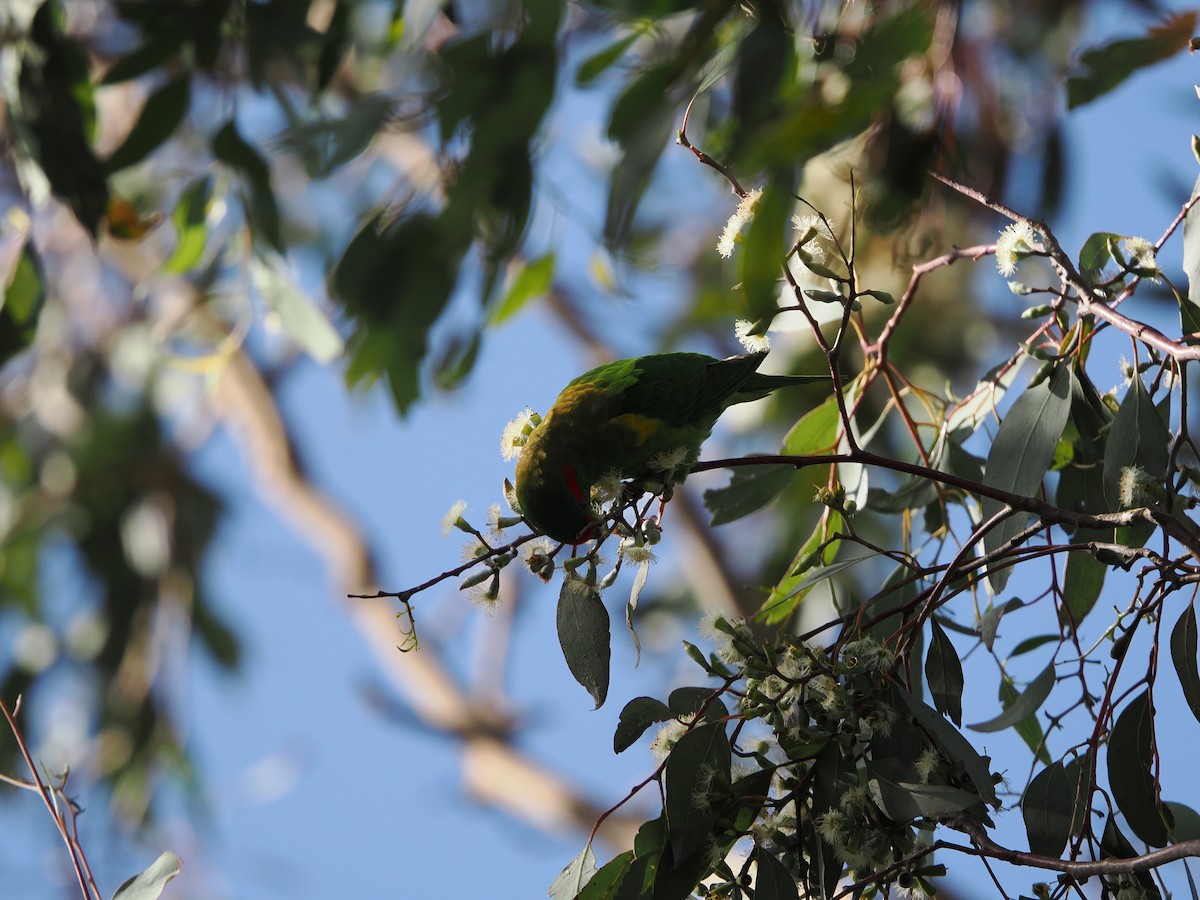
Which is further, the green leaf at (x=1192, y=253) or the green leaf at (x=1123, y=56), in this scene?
the green leaf at (x=1123, y=56)

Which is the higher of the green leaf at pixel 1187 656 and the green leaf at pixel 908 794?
the green leaf at pixel 1187 656

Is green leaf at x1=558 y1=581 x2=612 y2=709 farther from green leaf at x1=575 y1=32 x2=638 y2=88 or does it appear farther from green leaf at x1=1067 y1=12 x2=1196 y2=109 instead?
green leaf at x1=1067 y1=12 x2=1196 y2=109

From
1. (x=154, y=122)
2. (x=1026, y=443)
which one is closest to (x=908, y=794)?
(x=1026, y=443)

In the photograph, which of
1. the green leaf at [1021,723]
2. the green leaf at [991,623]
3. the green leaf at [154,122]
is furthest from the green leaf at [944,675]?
the green leaf at [154,122]

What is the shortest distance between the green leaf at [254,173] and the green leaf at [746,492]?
113cm

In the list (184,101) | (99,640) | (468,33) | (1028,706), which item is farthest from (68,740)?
(1028,706)

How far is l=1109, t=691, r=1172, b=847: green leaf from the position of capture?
3.80 feet

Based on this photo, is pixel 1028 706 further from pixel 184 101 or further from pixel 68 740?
pixel 68 740

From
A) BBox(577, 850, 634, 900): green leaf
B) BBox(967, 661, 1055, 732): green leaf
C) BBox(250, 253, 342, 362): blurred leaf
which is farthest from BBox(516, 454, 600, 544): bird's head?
BBox(250, 253, 342, 362): blurred leaf

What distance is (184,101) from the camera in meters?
2.15

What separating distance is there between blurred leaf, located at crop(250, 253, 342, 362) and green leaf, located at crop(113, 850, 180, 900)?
126 cm

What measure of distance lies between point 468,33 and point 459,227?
1.19ft

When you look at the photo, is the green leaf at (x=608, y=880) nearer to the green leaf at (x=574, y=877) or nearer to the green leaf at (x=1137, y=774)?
the green leaf at (x=574, y=877)

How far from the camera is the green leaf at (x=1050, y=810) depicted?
1.14 meters
